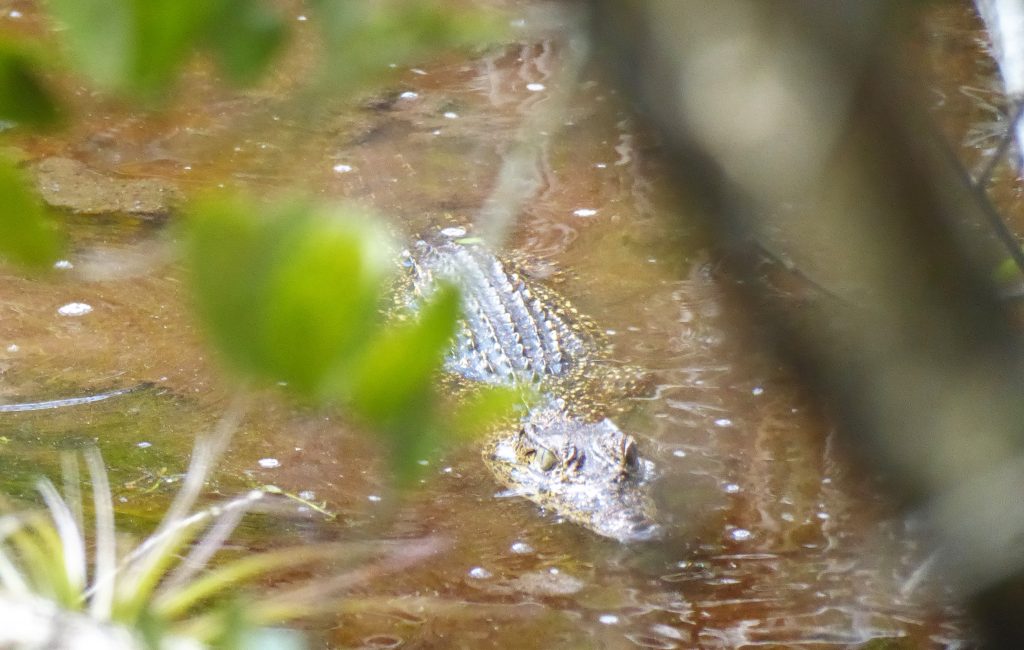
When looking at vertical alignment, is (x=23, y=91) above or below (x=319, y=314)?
above

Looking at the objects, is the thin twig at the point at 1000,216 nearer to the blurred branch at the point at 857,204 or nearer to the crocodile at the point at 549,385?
the blurred branch at the point at 857,204

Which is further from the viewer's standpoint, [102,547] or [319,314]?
[102,547]

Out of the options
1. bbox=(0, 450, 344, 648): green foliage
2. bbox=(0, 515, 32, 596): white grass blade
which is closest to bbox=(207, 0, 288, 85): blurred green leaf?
bbox=(0, 450, 344, 648): green foliage

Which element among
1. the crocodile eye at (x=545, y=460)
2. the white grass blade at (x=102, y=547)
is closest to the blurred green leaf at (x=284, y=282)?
the white grass blade at (x=102, y=547)

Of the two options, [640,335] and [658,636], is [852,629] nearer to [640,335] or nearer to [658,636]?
[658,636]

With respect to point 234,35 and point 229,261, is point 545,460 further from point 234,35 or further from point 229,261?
point 229,261

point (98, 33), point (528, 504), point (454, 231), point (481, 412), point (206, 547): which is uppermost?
point (454, 231)

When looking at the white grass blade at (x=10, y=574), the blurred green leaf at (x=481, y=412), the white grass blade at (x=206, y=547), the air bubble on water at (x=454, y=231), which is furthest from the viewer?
the air bubble on water at (x=454, y=231)

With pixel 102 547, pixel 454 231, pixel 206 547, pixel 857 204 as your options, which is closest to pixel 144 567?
pixel 102 547
